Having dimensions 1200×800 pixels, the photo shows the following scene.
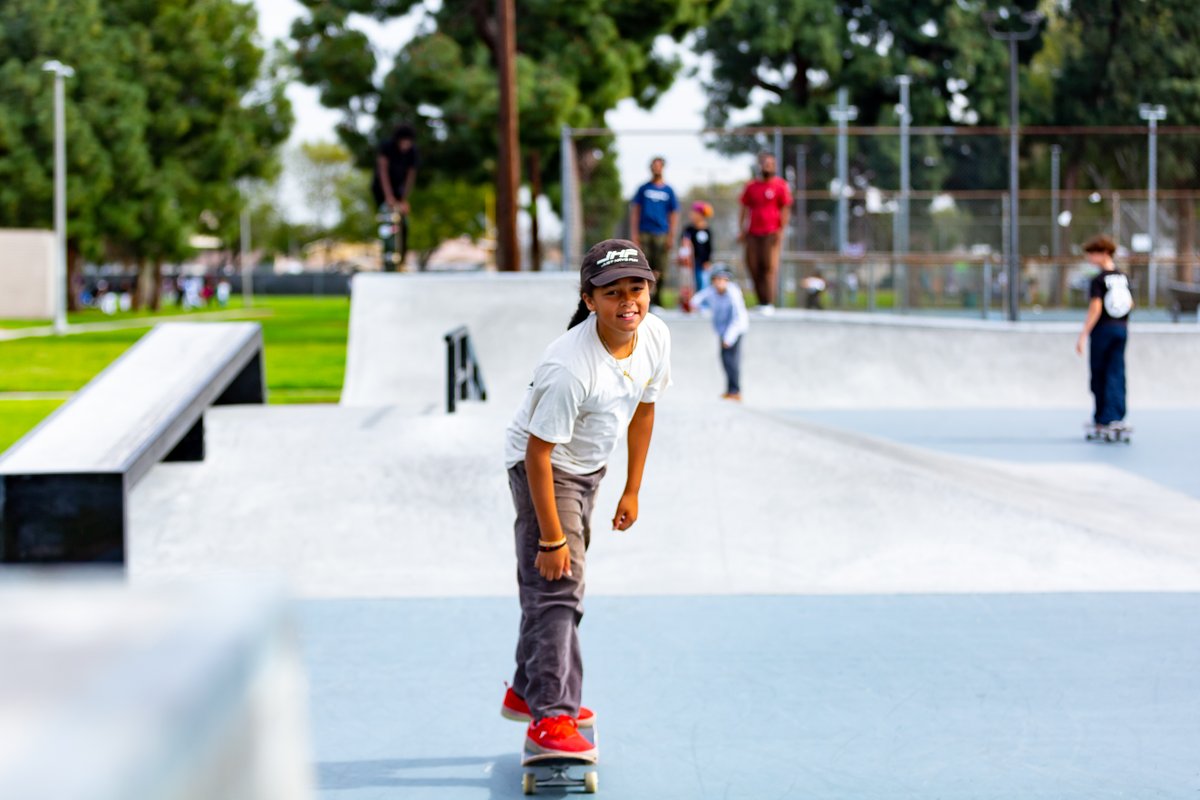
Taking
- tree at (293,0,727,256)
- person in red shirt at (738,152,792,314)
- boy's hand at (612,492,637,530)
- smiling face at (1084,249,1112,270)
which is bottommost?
boy's hand at (612,492,637,530)

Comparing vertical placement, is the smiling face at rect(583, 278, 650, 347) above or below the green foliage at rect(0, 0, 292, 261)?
below

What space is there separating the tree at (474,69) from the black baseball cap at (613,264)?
1175 inches

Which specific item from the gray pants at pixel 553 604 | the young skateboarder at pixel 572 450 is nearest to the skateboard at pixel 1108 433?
the young skateboarder at pixel 572 450

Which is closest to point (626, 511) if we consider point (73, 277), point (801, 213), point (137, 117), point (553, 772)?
point (553, 772)

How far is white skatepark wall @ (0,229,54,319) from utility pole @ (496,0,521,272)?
3005 centimetres

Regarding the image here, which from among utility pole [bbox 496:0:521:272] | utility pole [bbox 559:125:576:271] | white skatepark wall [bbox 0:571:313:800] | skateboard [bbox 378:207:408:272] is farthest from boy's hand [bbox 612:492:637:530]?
utility pole [bbox 496:0:521:272]

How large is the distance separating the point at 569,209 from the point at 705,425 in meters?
10.8

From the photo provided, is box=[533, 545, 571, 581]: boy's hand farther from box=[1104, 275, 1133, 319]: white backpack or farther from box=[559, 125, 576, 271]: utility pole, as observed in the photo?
box=[559, 125, 576, 271]: utility pole

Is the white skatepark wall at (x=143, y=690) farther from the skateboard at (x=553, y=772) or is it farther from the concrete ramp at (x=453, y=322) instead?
the concrete ramp at (x=453, y=322)

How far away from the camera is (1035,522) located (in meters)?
7.93

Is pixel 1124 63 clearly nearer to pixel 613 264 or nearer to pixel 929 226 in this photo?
pixel 929 226

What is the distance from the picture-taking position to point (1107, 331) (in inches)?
482

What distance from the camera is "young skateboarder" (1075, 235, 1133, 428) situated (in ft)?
39.1

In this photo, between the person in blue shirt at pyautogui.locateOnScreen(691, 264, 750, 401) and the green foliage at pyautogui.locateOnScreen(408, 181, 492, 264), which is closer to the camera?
the person in blue shirt at pyautogui.locateOnScreen(691, 264, 750, 401)
